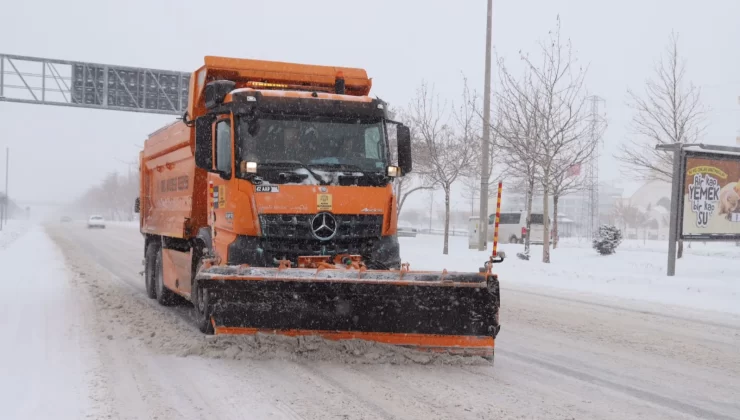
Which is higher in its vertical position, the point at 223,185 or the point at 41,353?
the point at 223,185

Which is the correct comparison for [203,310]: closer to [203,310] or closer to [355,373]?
[203,310]

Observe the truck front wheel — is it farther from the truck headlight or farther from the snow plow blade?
the truck headlight

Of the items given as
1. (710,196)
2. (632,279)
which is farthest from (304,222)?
(710,196)

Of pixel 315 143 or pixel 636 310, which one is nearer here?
pixel 315 143

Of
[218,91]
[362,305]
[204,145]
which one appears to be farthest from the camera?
[218,91]

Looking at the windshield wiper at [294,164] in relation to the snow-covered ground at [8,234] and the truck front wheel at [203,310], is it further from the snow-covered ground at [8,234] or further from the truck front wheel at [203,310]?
the snow-covered ground at [8,234]

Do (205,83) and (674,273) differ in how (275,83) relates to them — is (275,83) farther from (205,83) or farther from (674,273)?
(674,273)

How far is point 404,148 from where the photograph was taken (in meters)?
8.22

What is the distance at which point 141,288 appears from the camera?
44.8 feet

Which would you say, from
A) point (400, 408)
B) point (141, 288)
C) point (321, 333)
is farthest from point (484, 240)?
point (400, 408)

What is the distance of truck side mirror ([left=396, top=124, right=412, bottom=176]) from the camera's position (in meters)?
8.13

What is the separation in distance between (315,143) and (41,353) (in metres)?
3.54

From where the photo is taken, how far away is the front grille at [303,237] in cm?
712

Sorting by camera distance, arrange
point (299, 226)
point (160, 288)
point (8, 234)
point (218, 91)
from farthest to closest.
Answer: point (8, 234) < point (160, 288) < point (218, 91) < point (299, 226)
